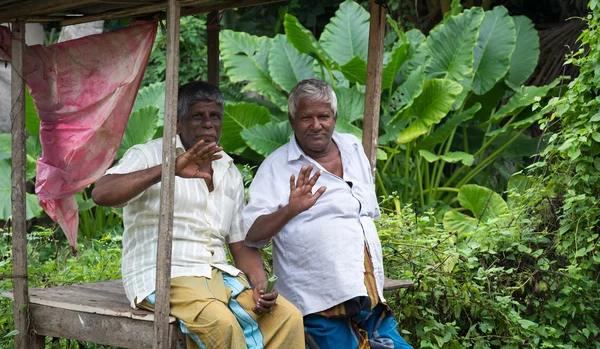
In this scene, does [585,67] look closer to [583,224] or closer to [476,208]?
[583,224]

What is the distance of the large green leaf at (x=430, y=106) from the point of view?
7.23m

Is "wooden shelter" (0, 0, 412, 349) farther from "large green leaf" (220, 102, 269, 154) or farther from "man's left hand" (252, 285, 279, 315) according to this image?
"large green leaf" (220, 102, 269, 154)

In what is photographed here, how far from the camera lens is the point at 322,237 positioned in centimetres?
350

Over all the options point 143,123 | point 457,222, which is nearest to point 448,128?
point 457,222

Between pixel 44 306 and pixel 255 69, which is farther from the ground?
pixel 255 69

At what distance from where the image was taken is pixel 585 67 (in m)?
4.68

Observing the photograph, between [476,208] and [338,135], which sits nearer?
[338,135]

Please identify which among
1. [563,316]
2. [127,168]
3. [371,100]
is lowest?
[563,316]

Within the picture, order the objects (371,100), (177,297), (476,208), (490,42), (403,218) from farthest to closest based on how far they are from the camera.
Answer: (490,42) < (476,208) < (403,218) < (371,100) < (177,297)

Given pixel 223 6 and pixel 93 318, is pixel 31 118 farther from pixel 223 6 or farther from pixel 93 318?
pixel 93 318

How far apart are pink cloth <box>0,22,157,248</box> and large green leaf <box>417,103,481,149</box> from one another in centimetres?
447

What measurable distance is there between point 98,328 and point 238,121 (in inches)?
180

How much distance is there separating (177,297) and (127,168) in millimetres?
557

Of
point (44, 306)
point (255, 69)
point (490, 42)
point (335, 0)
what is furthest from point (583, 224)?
point (335, 0)
